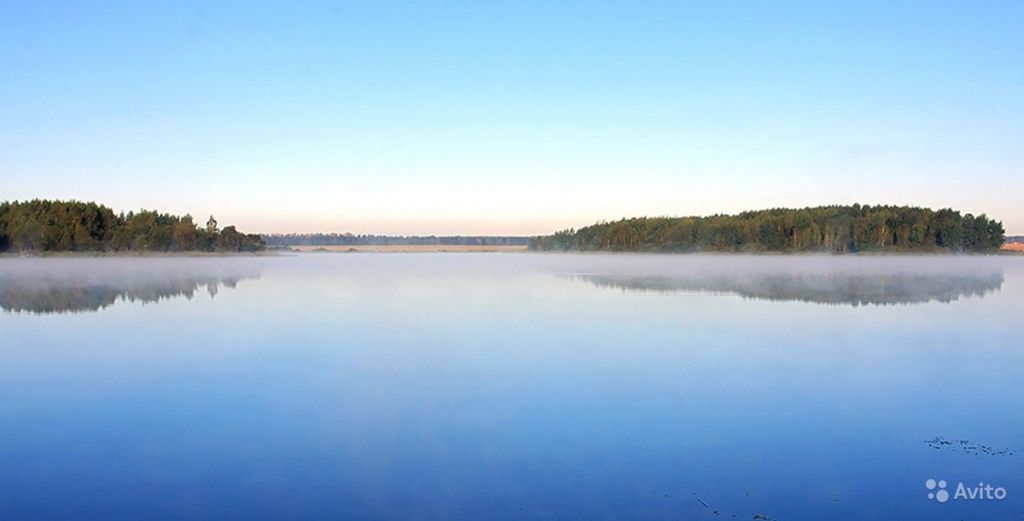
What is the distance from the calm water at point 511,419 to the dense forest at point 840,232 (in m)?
76.2

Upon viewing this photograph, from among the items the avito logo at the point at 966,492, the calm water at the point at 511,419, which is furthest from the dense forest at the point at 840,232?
the avito logo at the point at 966,492

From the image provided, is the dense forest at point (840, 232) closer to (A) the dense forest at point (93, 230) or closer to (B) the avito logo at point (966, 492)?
(A) the dense forest at point (93, 230)

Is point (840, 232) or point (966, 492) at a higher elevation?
point (840, 232)

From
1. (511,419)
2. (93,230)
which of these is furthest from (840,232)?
(511,419)

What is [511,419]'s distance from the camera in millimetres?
6441

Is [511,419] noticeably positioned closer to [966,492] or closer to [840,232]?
[966,492]

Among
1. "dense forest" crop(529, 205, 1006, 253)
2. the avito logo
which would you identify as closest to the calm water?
the avito logo

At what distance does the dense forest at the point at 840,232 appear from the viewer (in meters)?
82.0

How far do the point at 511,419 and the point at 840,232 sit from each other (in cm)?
8509

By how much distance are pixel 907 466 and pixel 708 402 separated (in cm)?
203

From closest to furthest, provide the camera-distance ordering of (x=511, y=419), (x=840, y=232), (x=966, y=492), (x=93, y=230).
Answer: (x=966, y=492) < (x=511, y=419) < (x=93, y=230) < (x=840, y=232)

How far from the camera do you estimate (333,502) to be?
179 inches

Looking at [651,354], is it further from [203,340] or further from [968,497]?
[203,340]

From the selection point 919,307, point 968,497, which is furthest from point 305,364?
point 919,307
